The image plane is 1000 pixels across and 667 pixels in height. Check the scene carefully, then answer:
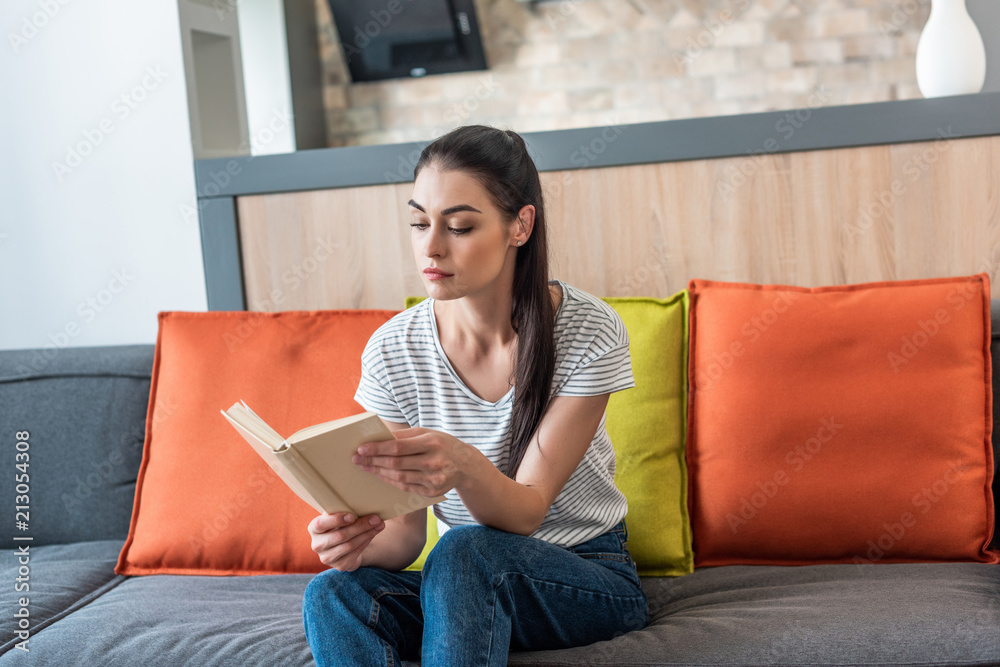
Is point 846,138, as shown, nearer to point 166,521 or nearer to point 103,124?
point 166,521

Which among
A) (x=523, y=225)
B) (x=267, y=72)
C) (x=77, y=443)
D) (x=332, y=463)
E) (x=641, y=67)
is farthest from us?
(x=641, y=67)

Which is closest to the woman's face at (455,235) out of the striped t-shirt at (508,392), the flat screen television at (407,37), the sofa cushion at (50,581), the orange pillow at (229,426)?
the striped t-shirt at (508,392)

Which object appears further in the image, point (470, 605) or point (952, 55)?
point (952, 55)

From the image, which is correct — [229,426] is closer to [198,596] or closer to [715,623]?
[198,596]

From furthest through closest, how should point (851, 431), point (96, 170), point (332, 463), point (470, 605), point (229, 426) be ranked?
point (96, 170) → point (229, 426) → point (851, 431) → point (470, 605) → point (332, 463)

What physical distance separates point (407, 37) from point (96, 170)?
134 cm

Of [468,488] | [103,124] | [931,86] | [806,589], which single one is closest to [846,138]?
[931,86]

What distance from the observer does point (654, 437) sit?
146 cm

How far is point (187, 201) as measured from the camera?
197cm

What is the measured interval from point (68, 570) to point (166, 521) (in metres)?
0.19

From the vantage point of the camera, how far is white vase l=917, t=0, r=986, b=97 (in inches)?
66.6

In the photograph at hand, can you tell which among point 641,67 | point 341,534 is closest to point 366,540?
point 341,534

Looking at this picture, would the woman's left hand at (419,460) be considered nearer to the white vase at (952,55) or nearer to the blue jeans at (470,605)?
the blue jeans at (470,605)

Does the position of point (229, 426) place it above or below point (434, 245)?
below
